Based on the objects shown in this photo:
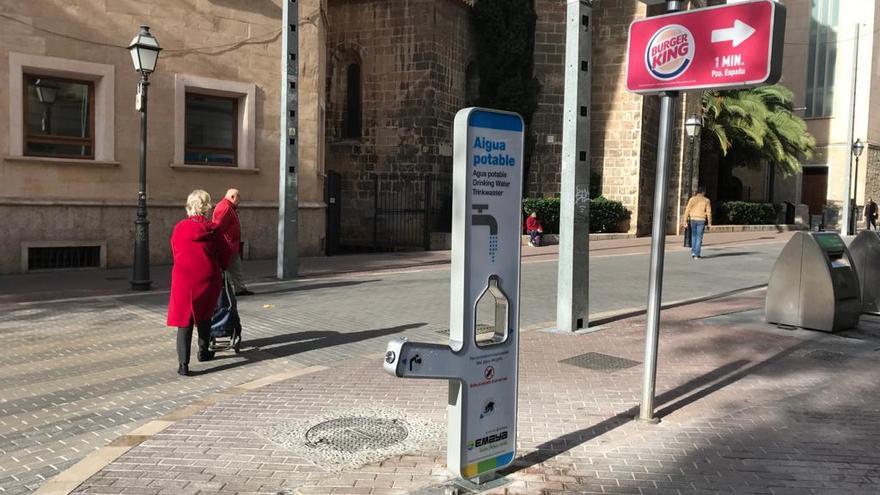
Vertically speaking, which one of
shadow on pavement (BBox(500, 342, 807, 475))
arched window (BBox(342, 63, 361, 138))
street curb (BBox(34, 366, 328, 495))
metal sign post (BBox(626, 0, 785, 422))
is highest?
arched window (BBox(342, 63, 361, 138))

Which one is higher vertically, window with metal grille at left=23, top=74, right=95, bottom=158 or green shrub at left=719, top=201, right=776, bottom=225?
window with metal grille at left=23, top=74, right=95, bottom=158

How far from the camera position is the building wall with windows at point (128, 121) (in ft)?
44.6

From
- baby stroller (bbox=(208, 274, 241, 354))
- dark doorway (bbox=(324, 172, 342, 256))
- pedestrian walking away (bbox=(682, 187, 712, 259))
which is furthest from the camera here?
dark doorway (bbox=(324, 172, 342, 256))

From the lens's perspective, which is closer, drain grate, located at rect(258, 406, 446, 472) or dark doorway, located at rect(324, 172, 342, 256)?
drain grate, located at rect(258, 406, 446, 472)

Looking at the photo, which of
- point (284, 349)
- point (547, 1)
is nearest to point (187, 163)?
point (284, 349)

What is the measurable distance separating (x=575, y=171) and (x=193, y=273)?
441cm

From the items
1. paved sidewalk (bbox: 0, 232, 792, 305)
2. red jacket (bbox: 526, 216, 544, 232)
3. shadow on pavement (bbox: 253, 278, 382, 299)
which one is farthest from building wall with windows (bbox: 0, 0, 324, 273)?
red jacket (bbox: 526, 216, 544, 232)

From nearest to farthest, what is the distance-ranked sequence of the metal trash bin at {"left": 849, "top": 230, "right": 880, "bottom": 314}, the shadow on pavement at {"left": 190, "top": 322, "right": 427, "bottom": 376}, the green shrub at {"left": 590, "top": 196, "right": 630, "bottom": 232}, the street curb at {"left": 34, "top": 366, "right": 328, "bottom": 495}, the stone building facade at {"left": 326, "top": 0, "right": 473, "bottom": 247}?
1. the street curb at {"left": 34, "top": 366, "right": 328, "bottom": 495}
2. the shadow on pavement at {"left": 190, "top": 322, "right": 427, "bottom": 376}
3. the metal trash bin at {"left": 849, "top": 230, "right": 880, "bottom": 314}
4. the stone building facade at {"left": 326, "top": 0, "right": 473, "bottom": 247}
5. the green shrub at {"left": 590, "top": 196, "right": 630, "bottom": 232}

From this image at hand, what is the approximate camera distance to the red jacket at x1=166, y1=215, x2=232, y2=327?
6570 millimetres

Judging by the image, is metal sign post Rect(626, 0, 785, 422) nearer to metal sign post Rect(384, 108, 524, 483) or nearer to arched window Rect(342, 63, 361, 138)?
metal sign post Rect(384, 108, 524, 483)

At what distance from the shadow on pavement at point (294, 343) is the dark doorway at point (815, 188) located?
131ft

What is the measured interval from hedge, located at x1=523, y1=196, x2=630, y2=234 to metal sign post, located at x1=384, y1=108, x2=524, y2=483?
64.6 ft

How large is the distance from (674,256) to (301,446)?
54.9 ft

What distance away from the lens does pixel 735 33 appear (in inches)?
185
